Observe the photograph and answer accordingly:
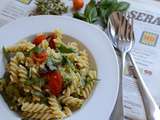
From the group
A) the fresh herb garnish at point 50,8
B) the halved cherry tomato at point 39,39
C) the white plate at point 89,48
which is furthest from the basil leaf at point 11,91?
the fresh herb garnish at point 50,8

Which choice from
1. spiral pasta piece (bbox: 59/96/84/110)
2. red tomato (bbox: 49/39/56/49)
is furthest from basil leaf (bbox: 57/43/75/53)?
spiral pasta piece (bbox: 59/96/84/110)

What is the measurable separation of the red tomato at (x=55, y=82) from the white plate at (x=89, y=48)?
6cm

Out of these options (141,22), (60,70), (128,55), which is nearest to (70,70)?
(60,70)

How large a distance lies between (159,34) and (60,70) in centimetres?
30

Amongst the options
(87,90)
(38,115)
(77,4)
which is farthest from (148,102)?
(77,4)

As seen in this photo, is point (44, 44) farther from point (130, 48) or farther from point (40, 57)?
point (130, 48)

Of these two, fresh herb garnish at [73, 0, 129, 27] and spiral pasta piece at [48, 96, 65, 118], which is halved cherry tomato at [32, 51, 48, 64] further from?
fresh herb garnish at [73, 0, 129, 27]

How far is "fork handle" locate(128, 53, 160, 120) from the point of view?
2.53ft

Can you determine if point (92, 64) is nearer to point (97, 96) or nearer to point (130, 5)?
point (97, 96)

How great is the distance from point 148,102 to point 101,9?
0.30 m

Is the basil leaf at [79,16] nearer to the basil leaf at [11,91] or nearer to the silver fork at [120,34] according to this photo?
the silver fork at [120,34]

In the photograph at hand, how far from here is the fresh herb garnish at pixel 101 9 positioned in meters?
0.96

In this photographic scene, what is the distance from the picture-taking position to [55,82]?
769 mm

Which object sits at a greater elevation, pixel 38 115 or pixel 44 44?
pixel 44 44
